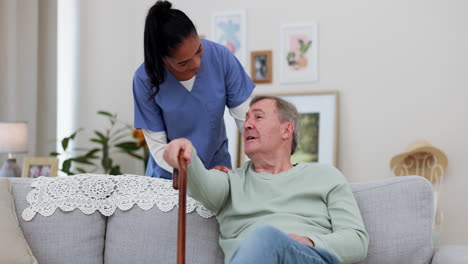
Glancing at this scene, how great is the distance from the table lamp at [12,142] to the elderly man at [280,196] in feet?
6.52

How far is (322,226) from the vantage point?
5.75ft

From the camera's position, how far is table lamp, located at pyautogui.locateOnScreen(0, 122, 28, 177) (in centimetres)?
341

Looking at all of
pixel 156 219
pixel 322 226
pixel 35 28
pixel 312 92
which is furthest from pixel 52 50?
pixel 322 226

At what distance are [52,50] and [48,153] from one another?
78cm

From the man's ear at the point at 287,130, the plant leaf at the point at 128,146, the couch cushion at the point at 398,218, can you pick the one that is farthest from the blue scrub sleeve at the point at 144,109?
the plant leaf at the point at 128,146

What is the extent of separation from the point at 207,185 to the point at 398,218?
0.62m

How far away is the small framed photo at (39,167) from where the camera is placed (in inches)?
142

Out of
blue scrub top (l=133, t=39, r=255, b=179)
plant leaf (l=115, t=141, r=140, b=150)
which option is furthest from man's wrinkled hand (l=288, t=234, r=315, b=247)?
plant leaf (l=115, t=141, r=140, b=150)

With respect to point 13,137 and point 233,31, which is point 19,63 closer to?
point 13,137

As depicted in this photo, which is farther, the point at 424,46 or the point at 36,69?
the point at 36,69

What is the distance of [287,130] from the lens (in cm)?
200

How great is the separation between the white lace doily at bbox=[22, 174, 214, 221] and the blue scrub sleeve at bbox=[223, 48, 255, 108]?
0.42 metres

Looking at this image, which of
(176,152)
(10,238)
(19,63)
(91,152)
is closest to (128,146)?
(91,152)

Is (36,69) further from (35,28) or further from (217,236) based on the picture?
(217,236)
